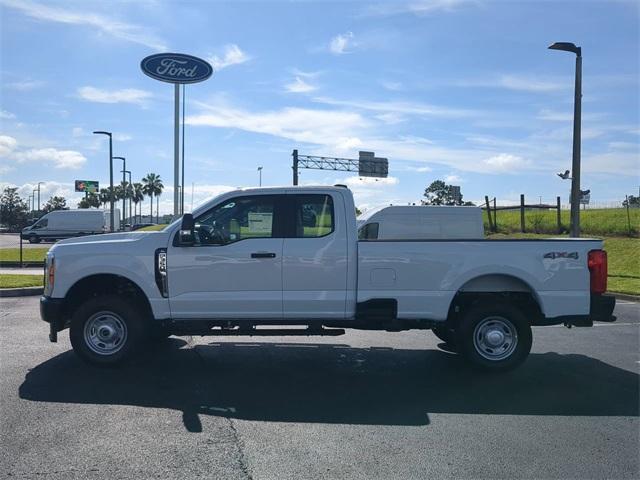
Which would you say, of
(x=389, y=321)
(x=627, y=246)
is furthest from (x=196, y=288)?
(x=627, y=246)

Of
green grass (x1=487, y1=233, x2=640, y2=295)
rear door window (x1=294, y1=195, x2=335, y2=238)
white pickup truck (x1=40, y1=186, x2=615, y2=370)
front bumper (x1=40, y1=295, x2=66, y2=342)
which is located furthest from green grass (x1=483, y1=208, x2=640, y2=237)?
front bumper (x1=40, y1=295, x2=66, y2=342)

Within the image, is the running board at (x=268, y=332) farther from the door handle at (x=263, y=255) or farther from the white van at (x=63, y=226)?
the white van at (x=63, y=226)

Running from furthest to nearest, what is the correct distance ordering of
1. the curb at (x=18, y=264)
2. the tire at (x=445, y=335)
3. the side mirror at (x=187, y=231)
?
1. the curb at (x=18, y=264)
2. the tire at (x=445, y=335)
3. the side mirror at (x=187, y=231)

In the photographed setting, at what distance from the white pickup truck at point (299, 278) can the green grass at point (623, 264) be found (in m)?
7.98

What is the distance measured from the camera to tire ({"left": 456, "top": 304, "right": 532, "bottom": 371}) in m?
6.52

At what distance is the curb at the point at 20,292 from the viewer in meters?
12.7

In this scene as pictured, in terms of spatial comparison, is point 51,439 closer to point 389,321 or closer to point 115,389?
point 115,389

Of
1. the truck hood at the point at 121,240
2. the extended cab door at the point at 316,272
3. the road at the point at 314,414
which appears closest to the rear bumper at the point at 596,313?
the road at the point at 314,414

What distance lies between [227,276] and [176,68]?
1354 cm

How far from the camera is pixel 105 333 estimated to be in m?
6.56

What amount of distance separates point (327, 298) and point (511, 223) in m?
25.5

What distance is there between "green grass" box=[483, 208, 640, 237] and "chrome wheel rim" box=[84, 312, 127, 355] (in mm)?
22044

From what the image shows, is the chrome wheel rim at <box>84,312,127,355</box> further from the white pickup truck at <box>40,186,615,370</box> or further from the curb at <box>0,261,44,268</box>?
the curb at <box>0,261,44,268</box>

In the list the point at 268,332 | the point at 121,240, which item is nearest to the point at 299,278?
the point at 268,332
